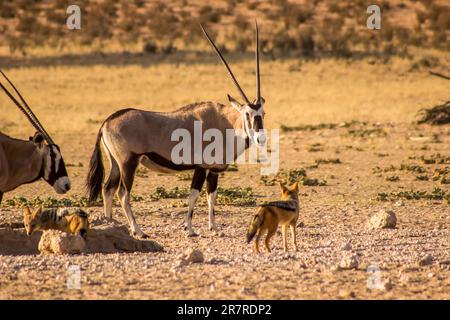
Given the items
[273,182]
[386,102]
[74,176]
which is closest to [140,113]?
[273,182]

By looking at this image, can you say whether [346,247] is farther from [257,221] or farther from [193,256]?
[193,256]

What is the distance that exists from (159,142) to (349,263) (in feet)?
12.0

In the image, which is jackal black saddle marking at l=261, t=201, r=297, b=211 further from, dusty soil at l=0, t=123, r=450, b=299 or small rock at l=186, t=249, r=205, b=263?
small rock at l=186, t=249, r=205, b=263

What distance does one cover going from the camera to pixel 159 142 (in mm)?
12141

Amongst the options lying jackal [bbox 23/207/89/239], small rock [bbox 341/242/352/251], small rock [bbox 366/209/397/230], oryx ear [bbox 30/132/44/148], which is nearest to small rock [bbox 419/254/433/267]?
small rock [bbox 341/242/352/251]

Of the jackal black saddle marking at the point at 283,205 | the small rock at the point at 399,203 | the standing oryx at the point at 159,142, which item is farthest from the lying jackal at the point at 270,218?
the small rock at the point at 399,203

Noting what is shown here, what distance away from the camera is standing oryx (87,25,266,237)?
12008 millimetres

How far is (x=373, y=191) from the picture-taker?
15750 mm

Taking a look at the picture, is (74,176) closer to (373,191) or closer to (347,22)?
(373,191)

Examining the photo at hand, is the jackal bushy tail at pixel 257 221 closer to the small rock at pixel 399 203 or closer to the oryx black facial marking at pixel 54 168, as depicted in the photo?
the oryx black facial marking at pixel 54 168

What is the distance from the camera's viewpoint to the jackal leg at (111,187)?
39.9 ft

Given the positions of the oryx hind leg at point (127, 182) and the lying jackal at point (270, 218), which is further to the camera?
the oryx hind leg at point (127, 182)

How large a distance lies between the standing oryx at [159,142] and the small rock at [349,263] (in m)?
2.93
